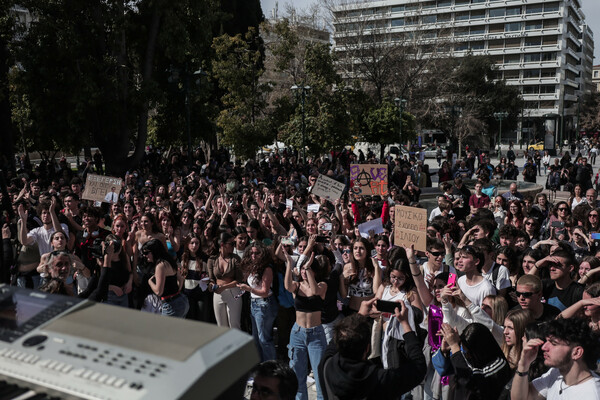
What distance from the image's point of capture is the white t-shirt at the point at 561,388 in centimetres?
316

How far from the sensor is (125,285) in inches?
246

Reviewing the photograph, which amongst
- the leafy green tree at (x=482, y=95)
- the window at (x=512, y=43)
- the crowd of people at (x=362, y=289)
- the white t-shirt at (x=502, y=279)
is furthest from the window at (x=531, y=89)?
the white t-shirt at (x=502, y=279)

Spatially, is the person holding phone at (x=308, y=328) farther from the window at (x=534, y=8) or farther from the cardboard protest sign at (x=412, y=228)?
the window at (x=534, y=8)

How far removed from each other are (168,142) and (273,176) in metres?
7.31

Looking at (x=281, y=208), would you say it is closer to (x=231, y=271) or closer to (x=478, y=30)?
(x=231, y=271)

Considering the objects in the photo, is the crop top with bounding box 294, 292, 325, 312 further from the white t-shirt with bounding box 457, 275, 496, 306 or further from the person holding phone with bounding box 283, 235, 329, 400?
the white t-shirt with bounding box 457, 275, 496, 306

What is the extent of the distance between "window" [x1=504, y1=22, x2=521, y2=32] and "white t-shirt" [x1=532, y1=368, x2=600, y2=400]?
296ft

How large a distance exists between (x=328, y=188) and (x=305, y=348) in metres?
5.04

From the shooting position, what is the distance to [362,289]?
585cm

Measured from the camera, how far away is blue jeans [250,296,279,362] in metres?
6.04

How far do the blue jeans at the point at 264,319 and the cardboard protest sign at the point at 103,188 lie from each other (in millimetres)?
5324

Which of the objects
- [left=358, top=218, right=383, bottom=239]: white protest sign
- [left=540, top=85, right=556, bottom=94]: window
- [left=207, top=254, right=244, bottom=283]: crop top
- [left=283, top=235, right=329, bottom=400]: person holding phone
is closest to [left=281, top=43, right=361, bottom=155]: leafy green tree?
[left=358, top=218, right=383, bottom=239]: white protest sign

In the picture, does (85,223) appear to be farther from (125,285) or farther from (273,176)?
(273,176)

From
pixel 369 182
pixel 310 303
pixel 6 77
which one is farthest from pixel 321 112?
pixel 310 303
